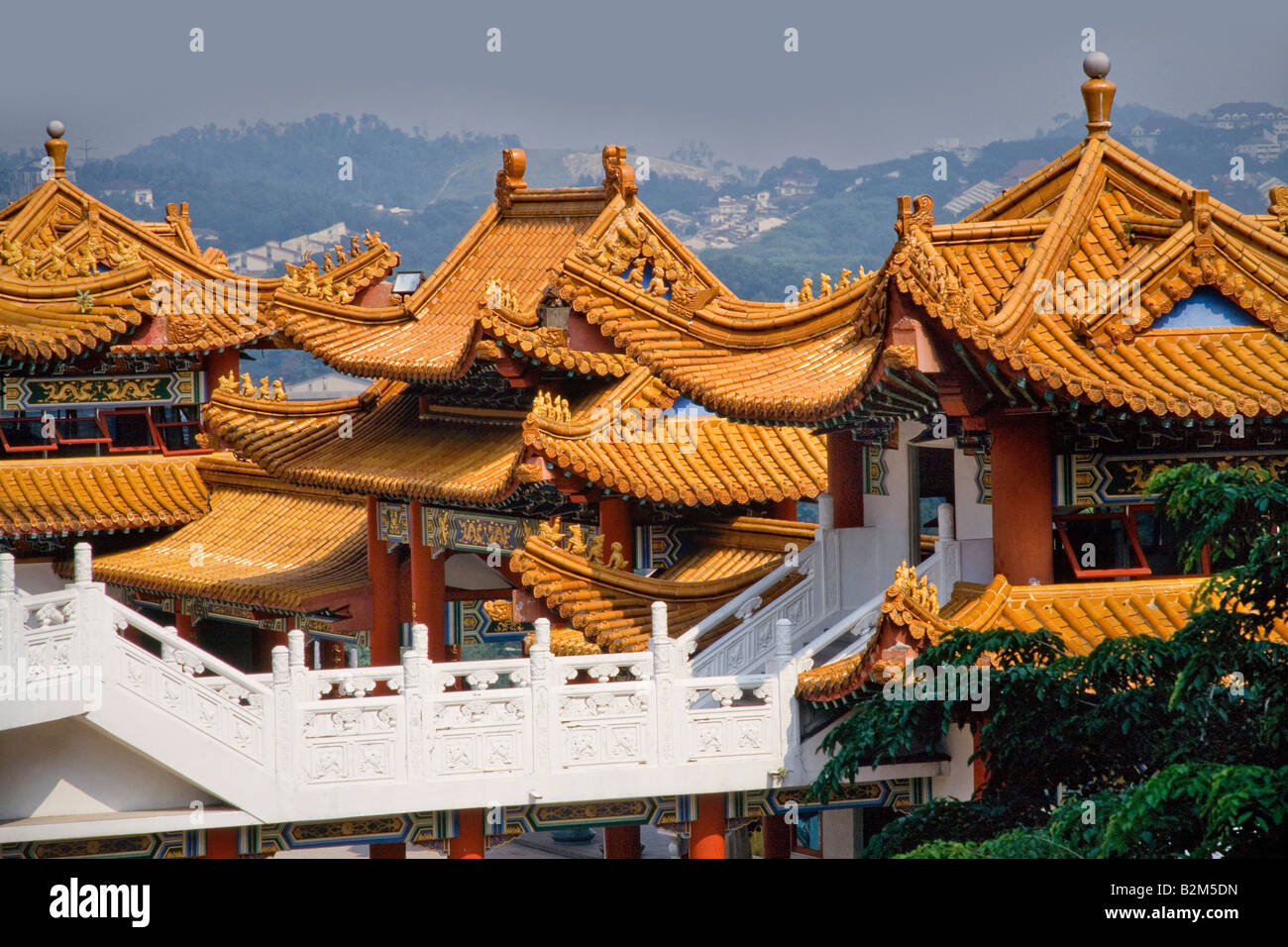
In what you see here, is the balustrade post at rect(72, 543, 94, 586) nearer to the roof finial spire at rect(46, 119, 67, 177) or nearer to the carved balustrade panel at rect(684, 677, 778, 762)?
the carved balustrade panel at rect(684, 677, 778, 762)

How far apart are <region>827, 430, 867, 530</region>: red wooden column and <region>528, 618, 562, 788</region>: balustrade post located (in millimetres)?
3655

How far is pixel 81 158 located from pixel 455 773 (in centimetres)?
13064

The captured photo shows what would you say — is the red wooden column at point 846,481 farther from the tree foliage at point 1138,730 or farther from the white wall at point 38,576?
the white wall at point 38,576

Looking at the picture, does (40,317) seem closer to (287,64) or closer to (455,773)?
(455,773)

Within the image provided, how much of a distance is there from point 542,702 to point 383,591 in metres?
9.69

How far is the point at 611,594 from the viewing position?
18.8 m

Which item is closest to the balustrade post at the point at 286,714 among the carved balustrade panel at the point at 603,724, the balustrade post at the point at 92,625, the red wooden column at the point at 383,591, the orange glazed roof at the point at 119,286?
the balustrade post at the point at 92,625

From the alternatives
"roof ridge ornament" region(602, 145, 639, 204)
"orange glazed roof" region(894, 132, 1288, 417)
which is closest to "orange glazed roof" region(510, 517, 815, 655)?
"orange glazed roof" region(894, 132, 1288, 417)

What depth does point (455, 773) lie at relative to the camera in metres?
16.1

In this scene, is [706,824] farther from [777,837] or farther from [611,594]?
[777,837]

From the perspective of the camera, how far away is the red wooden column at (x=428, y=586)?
24156mm

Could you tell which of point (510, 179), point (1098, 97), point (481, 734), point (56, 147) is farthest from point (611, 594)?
point (56, 147)
